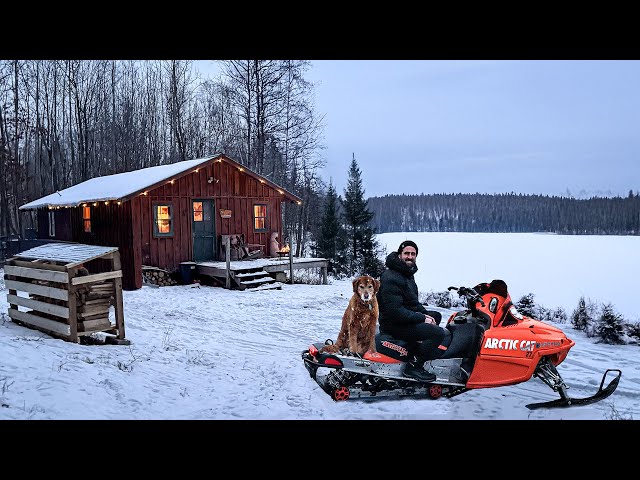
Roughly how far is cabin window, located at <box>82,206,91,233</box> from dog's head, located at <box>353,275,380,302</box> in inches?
477

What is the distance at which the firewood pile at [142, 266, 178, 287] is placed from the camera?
39.1ft

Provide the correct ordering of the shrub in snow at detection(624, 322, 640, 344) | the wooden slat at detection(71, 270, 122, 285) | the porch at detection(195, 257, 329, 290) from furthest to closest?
the porch at detection(195, 257, 329, 290)
the shrub in snow at detection(624, 322, 640, 344)
the wooden slat at detection(71, 270, 122, 285)

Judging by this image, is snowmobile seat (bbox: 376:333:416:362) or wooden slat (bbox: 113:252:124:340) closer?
snowmobile seat (bbox: 376:333:416:362)

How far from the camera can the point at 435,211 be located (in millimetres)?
23328

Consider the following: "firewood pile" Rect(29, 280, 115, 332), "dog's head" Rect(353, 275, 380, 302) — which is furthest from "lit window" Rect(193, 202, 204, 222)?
"dog's head" Rect(353, 275, 380, 302)

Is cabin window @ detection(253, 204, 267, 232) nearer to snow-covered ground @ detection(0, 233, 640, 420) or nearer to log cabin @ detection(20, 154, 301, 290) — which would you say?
log cabin @ detection(20, 154, 301, 290)

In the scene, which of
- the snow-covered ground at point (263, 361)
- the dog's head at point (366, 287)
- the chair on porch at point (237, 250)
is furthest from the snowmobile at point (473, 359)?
the chair on porch at point (237, 250)

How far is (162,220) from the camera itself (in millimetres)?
12383

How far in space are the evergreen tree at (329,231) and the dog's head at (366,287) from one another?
1384cm

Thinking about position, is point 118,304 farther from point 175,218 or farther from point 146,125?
point 146,125

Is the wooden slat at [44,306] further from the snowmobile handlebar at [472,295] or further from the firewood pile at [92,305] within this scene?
the snowmobile handlebar at [472,295]

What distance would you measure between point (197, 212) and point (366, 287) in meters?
10.2
